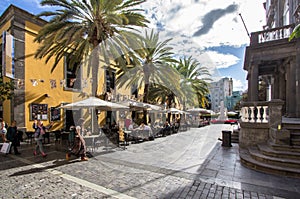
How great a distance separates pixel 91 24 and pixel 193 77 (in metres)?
17.7

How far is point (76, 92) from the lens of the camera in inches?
631

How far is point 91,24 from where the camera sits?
10.7m

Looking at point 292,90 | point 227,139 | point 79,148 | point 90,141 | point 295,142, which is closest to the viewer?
point 295,142

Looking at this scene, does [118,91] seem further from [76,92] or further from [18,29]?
[18,29]

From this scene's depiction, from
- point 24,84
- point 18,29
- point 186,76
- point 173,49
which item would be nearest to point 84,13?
point 18,29

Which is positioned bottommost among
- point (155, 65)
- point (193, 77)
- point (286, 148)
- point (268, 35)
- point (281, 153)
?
point (281, 153)

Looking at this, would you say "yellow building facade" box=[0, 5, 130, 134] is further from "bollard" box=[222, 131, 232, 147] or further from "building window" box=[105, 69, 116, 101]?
"bollard" box=[222, 131, 232, 147]

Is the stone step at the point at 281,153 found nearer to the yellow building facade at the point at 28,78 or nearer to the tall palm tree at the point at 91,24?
the tall palm tree at the point at 91,24

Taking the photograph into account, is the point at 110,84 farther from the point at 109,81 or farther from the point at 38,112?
the point at 38,112

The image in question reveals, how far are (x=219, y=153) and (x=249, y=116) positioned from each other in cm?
216

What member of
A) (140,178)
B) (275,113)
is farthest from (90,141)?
(275,113)

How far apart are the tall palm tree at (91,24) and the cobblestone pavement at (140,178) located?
235 inches

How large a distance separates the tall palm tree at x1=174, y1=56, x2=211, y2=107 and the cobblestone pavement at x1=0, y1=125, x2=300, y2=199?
16.8 meters

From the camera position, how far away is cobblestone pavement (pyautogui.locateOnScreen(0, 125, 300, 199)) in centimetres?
424
